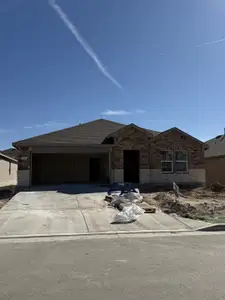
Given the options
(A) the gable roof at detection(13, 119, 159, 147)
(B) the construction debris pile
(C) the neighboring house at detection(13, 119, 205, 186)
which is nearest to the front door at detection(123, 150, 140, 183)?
(C) the neighboring house at detection(13, 119, 205, 186)

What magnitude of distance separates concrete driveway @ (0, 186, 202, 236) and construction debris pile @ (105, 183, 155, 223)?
0.96 feet

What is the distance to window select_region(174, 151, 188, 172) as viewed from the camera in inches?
1001

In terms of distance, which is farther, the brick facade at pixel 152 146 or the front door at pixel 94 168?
the front door at pixel 94 168

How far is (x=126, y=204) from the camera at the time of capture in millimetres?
14492

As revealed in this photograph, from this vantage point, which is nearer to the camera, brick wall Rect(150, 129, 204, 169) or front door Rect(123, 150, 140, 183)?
brick wall Rect(150, 129, 204, 169)

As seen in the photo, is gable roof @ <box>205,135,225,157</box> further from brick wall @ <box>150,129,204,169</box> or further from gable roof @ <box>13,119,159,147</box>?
gable roof @ <box>13,119,159,147</box>

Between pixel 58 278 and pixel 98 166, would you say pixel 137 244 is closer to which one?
pixel 58 278

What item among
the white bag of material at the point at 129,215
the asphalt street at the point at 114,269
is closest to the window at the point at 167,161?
the white bag of material at the point at 129,215

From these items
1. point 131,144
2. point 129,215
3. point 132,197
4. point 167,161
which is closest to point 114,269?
point 129,215

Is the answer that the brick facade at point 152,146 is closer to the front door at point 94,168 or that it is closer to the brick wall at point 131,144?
the brick wall at point 131,144

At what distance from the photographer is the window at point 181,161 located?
25.4 m

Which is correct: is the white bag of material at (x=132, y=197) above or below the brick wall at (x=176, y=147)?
below

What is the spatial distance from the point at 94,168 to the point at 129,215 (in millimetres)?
18963

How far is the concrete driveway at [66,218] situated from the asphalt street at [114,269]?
58.8 inches
